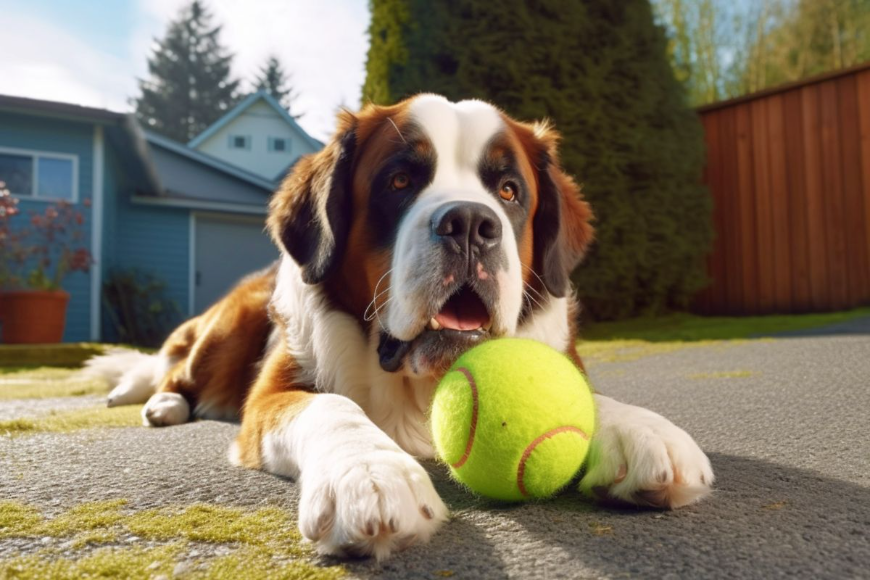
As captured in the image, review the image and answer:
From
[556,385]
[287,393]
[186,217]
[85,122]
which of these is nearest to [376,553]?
[556,385]

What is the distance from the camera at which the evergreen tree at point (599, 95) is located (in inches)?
338

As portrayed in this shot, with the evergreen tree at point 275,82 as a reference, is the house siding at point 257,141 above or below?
below

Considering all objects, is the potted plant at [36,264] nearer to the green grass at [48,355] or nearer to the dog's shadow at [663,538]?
the green grass at [48,355]

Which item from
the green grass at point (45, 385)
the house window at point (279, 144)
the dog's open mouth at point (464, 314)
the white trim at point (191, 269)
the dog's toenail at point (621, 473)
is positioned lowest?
the green grass at point (45, 385)

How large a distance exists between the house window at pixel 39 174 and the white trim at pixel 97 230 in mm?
358

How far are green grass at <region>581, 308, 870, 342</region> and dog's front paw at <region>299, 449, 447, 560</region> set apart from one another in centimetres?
591

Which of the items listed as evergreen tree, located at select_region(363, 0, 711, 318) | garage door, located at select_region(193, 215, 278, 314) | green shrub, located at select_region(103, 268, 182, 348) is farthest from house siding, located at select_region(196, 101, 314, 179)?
evergreen tree, located at select_region(363, 0, 711, 318)

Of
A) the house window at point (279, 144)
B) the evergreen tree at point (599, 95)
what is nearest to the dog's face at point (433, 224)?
the evergreen tree at point (599, 95)

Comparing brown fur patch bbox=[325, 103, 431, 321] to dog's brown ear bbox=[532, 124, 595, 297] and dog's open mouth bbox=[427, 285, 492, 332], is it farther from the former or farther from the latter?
dog's brown ear bbox=[532, 124, 595, 297]

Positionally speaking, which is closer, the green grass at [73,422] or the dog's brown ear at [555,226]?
the dog's brown ear at [555,226]

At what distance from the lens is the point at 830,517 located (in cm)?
154

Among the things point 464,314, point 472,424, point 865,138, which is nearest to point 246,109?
point 865,138

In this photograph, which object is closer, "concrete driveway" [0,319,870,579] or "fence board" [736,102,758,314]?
"concrete driveway" [0,319,870,579]

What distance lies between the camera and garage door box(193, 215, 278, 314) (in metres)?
15.8
